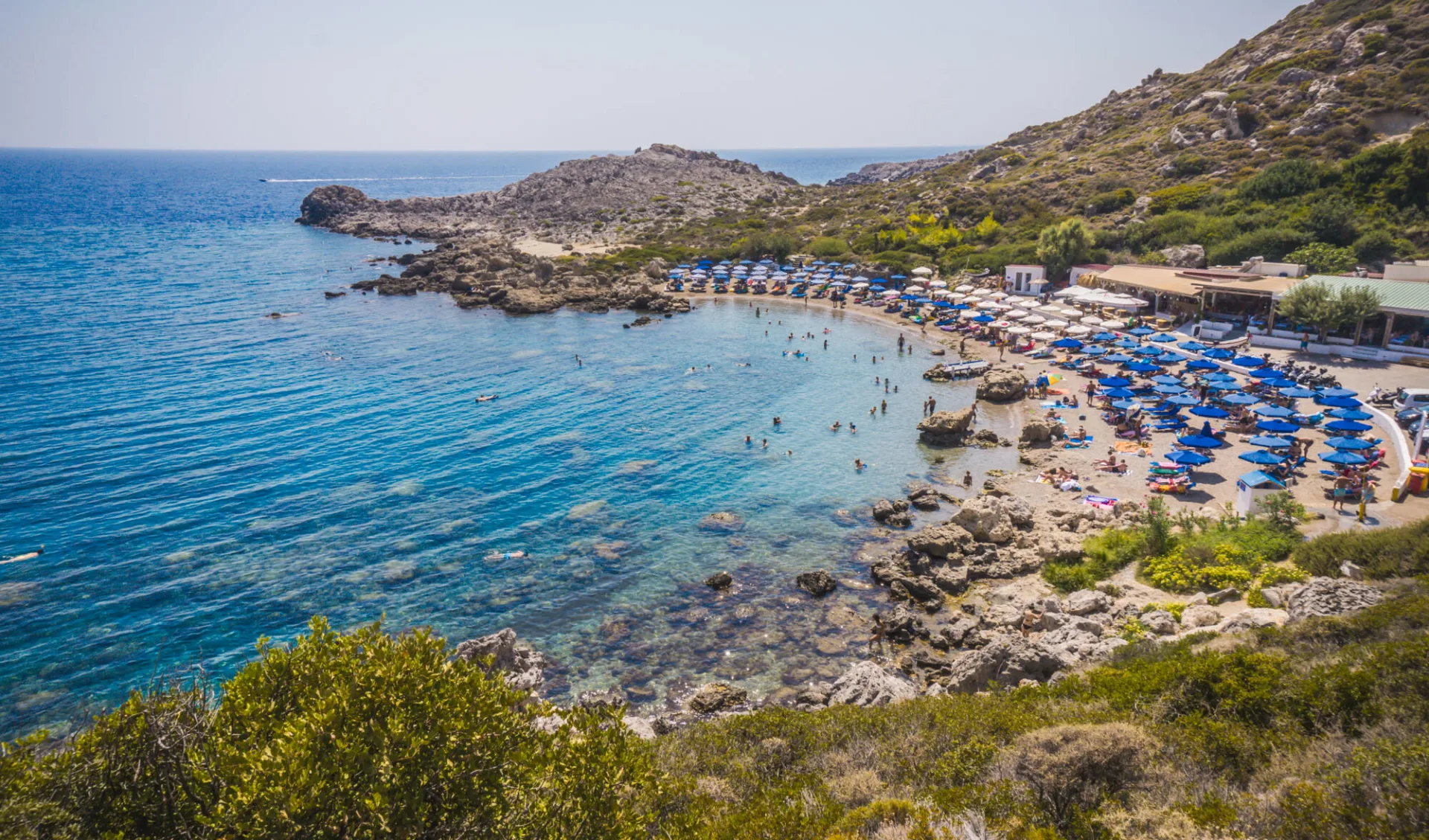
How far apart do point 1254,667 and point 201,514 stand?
3412cm

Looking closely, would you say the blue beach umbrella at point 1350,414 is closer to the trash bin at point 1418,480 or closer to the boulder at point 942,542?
the trash bin at point 1418,480

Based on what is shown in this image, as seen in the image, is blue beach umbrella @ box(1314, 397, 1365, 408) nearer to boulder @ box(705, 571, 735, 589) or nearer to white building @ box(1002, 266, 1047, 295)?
boulder @ box(705, 571, 735, 589)

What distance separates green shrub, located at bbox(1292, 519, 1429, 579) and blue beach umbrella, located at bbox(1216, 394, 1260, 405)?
1409 cm

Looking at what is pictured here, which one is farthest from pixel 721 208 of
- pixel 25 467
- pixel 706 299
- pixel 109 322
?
pixel 25 467

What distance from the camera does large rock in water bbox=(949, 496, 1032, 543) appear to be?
26109 millimetres

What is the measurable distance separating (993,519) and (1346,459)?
516 inches

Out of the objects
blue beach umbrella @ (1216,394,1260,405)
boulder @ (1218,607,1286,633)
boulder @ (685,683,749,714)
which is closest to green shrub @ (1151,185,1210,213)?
blue beach umbrella @ (1216,394,1260,405)

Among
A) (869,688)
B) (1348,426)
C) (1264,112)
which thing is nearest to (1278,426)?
(1348,426)

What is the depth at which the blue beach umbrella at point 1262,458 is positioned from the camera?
26719 mm

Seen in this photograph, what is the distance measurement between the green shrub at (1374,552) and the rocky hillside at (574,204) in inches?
3489

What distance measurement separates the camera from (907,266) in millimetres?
71625

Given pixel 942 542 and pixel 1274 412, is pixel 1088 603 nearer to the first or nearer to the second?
pixel 942 542

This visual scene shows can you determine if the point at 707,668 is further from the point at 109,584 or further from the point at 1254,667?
the point at 109,584

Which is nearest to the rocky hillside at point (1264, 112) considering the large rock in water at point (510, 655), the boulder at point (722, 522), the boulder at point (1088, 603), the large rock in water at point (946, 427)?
the large rock in water at point (946, 427)
